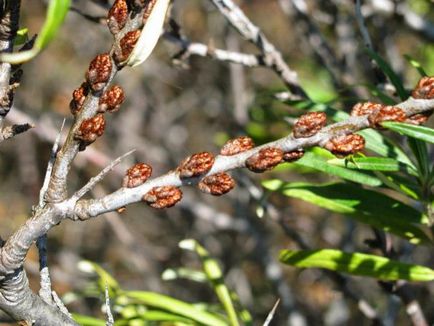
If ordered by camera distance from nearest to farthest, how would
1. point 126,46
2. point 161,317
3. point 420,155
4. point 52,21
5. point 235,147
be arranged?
point 52,21, point 126,46, point 235,147, point 420,155, point 161,317

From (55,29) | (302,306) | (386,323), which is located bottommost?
(302,306)

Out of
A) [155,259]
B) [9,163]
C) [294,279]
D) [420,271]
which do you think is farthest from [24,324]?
[9,163]

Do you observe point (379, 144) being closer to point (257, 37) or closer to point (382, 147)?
point (382, 147)

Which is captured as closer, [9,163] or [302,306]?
[302,306]

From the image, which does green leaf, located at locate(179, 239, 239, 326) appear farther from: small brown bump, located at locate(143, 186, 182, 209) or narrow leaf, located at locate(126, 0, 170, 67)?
narrow leaf, located at locate(126, 0, 170, 67)

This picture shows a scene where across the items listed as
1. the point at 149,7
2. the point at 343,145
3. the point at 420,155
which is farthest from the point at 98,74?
the point at 420,155

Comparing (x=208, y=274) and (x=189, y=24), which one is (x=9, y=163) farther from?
(x=208, y=274)
